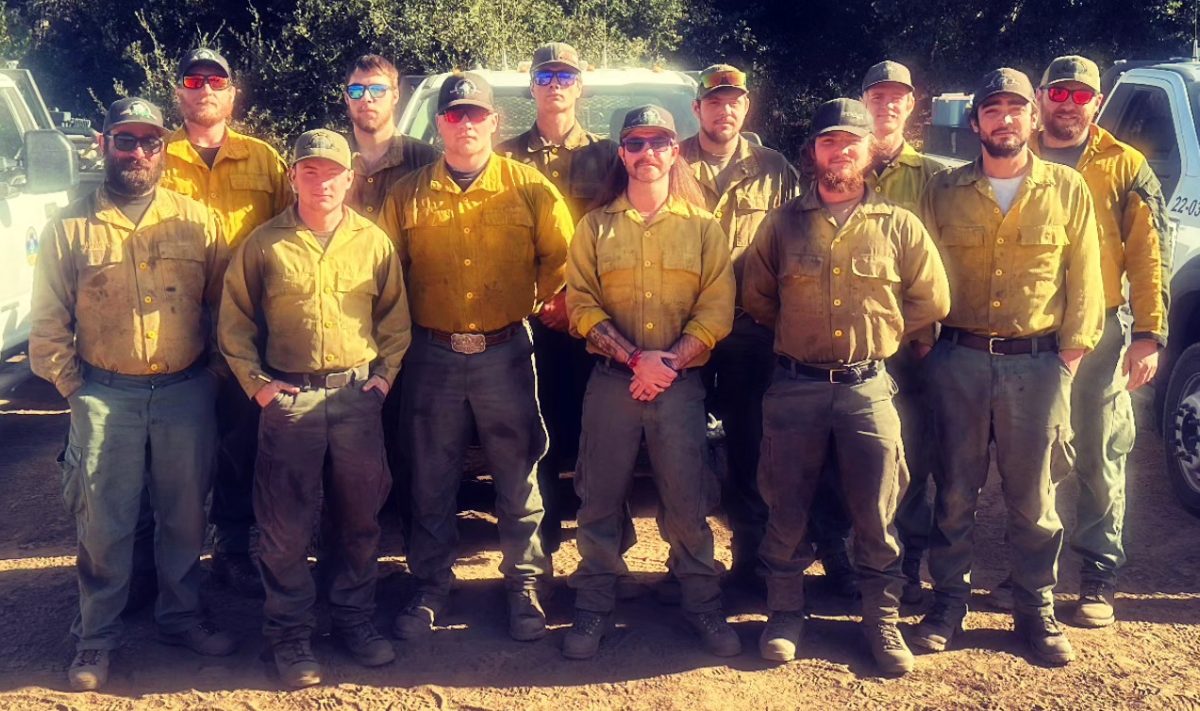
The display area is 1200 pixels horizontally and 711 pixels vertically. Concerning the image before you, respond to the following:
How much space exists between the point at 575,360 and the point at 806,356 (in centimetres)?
118

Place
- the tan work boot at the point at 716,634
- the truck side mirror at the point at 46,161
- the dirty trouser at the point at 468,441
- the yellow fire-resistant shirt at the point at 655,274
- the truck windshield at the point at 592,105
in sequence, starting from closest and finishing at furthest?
the yellow fire-resistant shirt at the point at 655,274
the tan work boot at the point at 716,634
the dirty trouser at the point at 468,441
the truck side mirror at the point at 46,161
the truck windshield at the point at 592,105

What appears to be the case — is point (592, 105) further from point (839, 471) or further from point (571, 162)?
point (839, 471)

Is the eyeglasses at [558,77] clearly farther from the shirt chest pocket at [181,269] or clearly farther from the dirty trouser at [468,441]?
the shirt chest pocket at [181,269]

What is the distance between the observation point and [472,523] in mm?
6094

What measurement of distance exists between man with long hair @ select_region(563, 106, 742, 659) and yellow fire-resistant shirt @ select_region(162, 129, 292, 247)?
4.41 feet

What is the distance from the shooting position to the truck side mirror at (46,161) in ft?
19.8

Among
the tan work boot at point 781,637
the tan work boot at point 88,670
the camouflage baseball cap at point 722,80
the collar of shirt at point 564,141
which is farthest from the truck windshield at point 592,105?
the tan work boot at point 88,670

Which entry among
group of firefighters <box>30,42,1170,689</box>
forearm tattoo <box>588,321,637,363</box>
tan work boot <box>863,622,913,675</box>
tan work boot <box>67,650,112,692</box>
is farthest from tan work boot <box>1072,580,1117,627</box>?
tan work boot <box>67,650,112,692</box>

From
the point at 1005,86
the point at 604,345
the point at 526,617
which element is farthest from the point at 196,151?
the point at 1005,86

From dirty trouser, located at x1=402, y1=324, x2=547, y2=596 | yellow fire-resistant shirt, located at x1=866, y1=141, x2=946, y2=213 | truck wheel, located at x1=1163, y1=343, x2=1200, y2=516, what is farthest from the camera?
truck wheel, located at x1=1163, y1=343, x2=1200, y2=516

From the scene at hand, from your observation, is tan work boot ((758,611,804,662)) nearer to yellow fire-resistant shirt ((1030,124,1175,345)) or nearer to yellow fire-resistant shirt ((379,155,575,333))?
yellow fire-resistant shirt ((379,155,575,333))

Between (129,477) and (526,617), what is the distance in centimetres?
154

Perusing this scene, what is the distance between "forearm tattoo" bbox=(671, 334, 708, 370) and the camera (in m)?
4.36

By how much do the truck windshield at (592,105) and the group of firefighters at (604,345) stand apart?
1699mm
